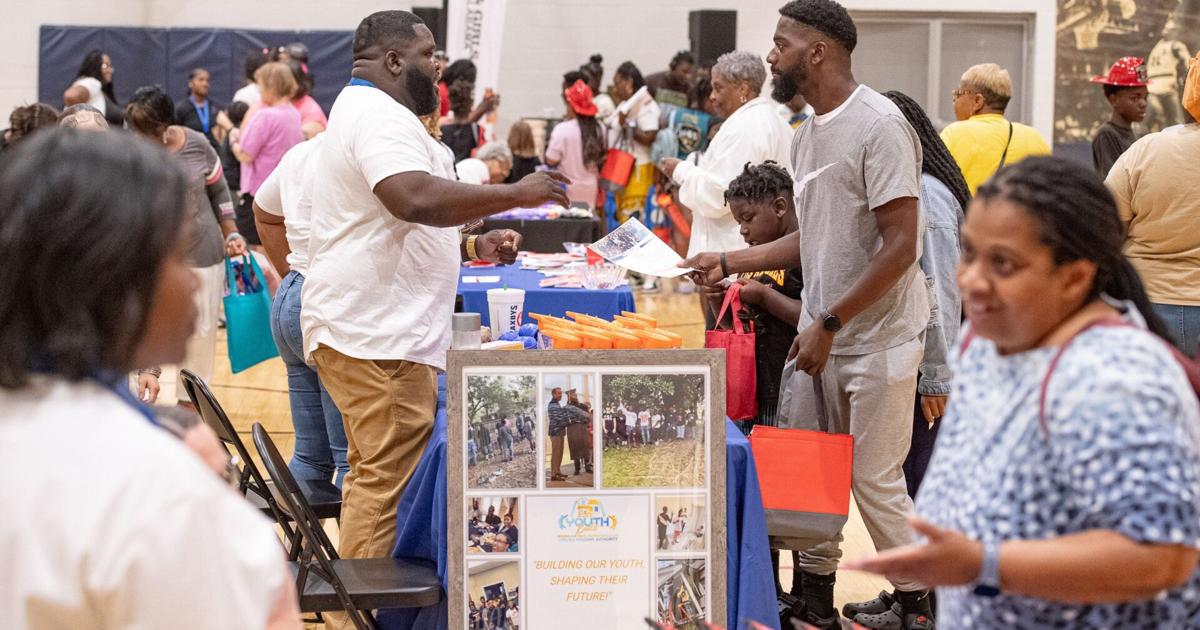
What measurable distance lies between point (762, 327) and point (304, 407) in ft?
4.71

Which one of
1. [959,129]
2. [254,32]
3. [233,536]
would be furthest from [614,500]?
[254,32]

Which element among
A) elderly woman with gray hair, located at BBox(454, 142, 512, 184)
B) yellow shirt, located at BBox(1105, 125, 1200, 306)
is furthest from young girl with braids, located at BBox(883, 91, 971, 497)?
elderly woman with gray hair, located at BBox(454, 142, 512, 184)

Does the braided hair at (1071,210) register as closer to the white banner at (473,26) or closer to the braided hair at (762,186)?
the braided hair at (762,186)

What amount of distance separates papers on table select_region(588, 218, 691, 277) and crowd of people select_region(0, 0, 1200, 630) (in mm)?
131

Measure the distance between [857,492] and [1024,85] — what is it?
10786mm

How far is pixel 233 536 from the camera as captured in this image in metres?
1.11

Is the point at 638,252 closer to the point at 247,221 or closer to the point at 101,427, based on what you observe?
the point at 101,427

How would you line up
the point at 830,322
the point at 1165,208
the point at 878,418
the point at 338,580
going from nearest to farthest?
the point at 338,580
the point at 830,322
the point at 878,418
the point at 1165,208

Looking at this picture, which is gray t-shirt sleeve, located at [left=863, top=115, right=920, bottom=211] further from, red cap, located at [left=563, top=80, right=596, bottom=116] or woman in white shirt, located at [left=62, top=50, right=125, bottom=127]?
red cap, located at [left=563, top=80, right=596, bottom=116]

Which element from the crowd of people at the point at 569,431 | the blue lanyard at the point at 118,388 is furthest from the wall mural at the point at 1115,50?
the blue lanyard at the point at 118,388

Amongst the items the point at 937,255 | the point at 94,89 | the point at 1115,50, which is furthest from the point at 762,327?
the point at 1115,50

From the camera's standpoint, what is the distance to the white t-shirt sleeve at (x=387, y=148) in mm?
2943

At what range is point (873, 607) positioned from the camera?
3.63 meters

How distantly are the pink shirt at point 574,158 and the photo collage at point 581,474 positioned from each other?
7107 mm
